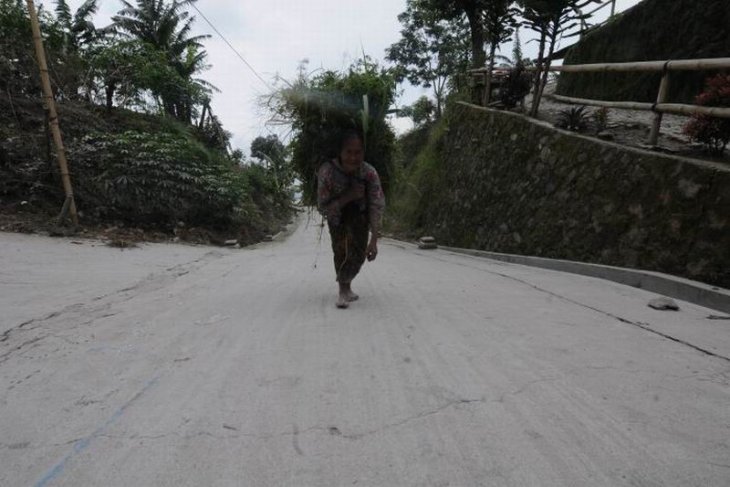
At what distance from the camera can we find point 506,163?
30.4ft

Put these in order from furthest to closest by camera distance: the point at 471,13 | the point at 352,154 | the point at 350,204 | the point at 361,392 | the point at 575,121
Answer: the point at 471,13 < the point at 575,121 < the point at 350,204 < the point at 352,154 < the point at 361,392

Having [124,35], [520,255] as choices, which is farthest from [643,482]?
[124,35]

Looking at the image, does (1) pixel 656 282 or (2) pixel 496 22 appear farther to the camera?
(2) pixel 496 22

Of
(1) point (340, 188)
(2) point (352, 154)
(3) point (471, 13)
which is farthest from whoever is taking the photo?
(3) point (471, 13)

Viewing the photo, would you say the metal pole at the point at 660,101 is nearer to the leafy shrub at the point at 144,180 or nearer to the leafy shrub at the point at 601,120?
the leafy shrub at the point at 601,120

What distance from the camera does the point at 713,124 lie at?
471 cm

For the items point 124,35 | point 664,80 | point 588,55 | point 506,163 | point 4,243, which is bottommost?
point 4,243

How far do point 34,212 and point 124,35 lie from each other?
59.6 feet

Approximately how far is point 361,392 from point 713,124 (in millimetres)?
5099

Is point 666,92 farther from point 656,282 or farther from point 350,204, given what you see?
point 350,204

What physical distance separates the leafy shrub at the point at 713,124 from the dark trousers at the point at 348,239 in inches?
156

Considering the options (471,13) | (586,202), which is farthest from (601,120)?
(471,13)

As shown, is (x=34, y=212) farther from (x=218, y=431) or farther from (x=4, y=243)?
(x=218, y=431)

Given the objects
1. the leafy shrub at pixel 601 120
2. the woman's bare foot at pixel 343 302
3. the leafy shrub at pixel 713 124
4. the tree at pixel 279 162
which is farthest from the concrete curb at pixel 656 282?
the tree at pixel 279 162
